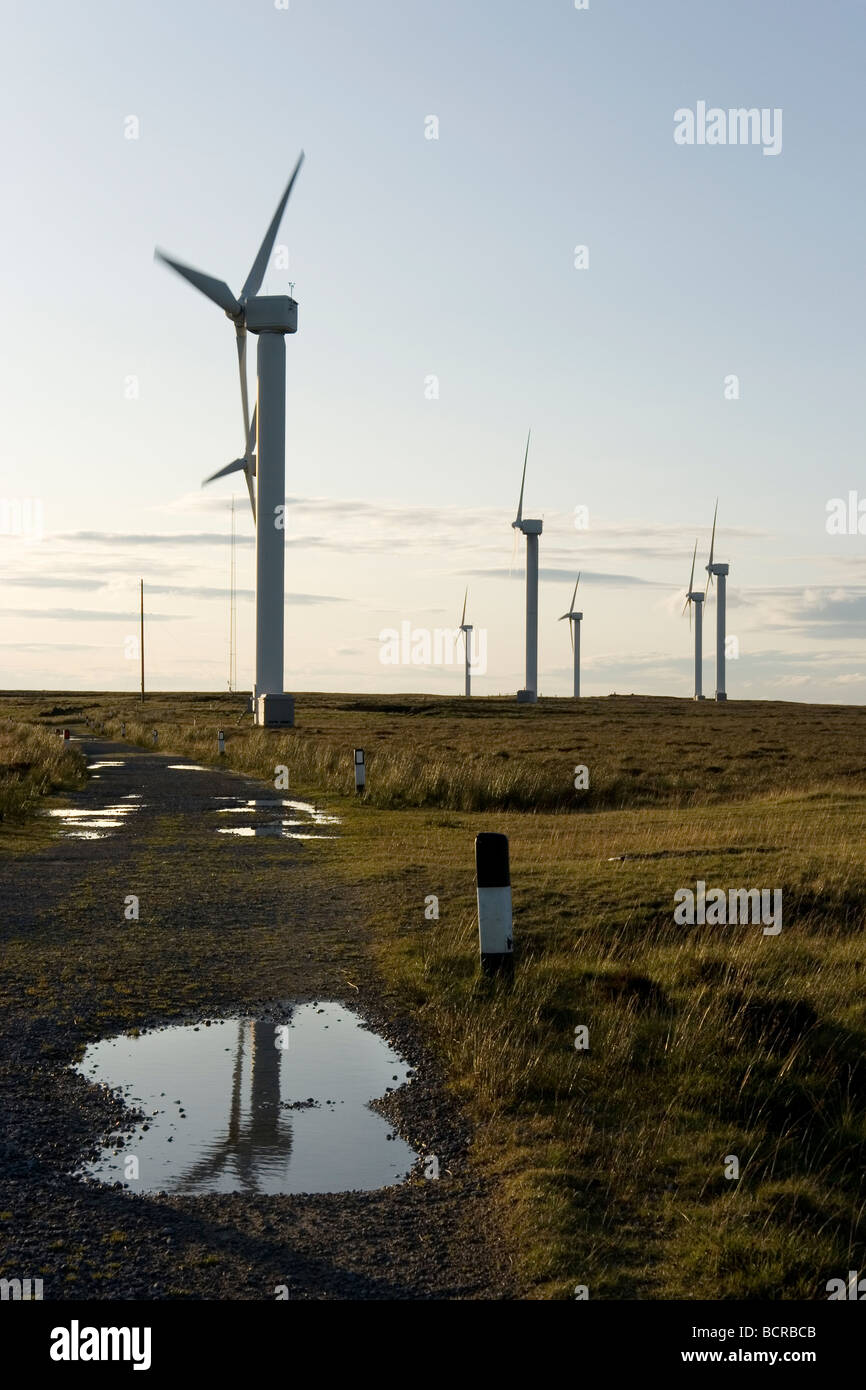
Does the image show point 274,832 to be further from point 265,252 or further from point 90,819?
point 265,252

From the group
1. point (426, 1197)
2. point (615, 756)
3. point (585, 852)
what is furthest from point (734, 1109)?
point (615, 756)

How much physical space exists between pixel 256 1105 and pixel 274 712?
58862mm

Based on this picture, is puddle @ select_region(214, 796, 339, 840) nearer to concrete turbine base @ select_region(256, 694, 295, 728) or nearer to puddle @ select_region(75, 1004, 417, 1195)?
puddle @ select_region(75, 1004, 417, 1195)

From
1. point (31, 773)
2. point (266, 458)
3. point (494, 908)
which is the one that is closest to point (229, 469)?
point (266, 458)

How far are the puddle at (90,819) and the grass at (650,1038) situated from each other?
3.87 meters

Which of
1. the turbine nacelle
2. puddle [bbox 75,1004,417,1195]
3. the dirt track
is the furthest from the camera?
the turbine nacelle

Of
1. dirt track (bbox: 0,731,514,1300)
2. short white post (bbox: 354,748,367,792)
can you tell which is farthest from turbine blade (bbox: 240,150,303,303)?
dirt track (bbox: 0,731,514,1300)

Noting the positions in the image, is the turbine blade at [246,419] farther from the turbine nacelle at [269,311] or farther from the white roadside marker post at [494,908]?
the white roadside marker post at [494,908]

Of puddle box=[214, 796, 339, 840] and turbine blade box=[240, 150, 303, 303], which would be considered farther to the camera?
turbine blade box=[240, 150, 303, 303]

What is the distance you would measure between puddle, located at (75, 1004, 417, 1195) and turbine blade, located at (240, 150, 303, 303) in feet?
183

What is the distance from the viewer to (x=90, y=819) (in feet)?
71.2

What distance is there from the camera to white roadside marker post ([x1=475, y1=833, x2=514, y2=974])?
375 inches

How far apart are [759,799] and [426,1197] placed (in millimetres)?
21977

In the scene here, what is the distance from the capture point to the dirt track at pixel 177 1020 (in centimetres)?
464
